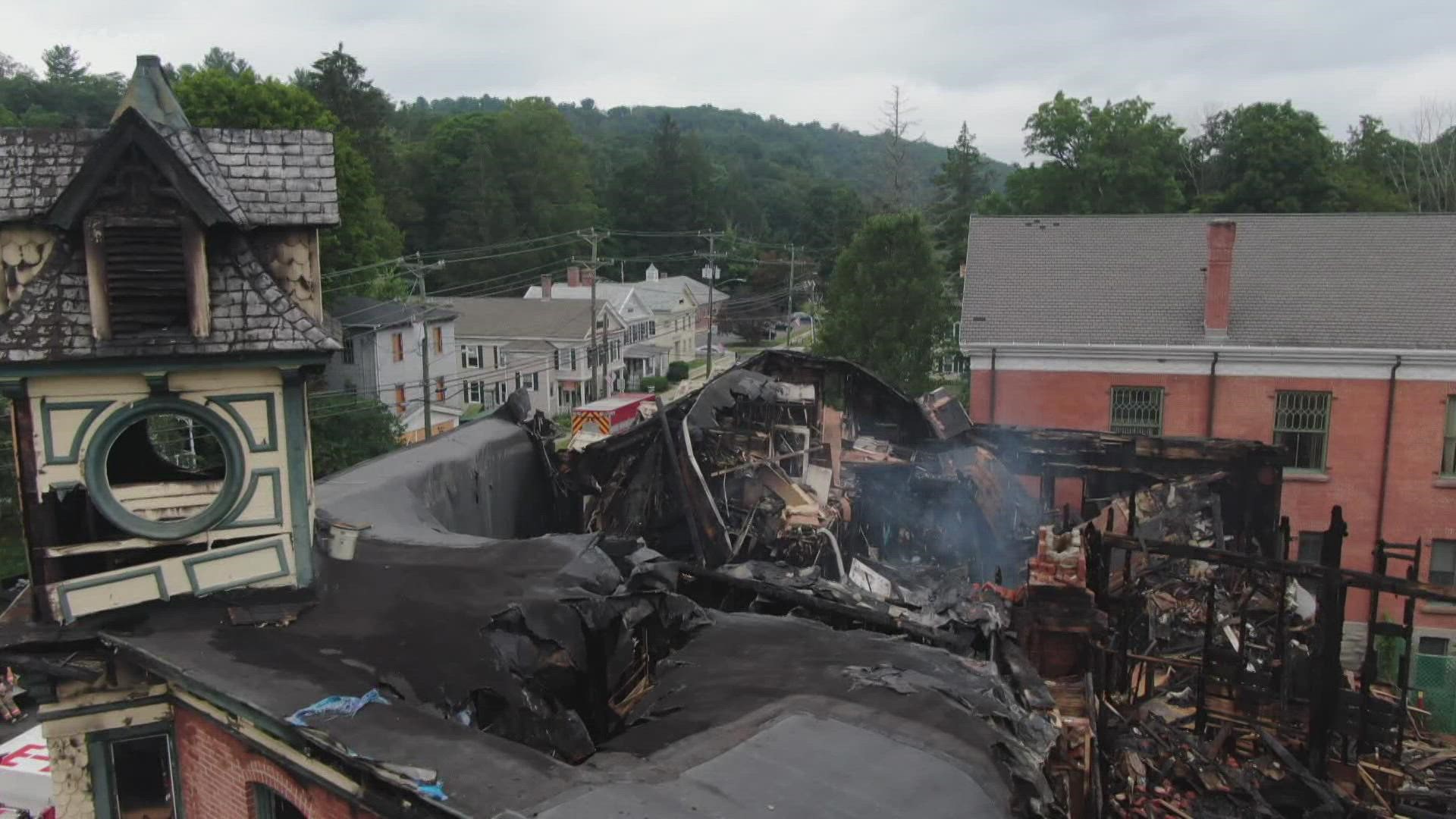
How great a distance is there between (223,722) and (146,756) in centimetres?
167

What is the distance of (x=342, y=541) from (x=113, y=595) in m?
2.11

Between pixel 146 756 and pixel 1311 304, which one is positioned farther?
pixel 1311 304

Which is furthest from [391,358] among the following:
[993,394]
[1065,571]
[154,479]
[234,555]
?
[1065,571]

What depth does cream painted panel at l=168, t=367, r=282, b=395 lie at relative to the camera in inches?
352

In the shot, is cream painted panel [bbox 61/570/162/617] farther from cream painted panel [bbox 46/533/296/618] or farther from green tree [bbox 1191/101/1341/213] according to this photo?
green tree [bbox 1191/101/1341/213]

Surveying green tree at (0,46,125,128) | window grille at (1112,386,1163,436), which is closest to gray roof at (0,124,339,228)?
window grille at (1112,386,1163,436)

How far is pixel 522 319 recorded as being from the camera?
50031mm

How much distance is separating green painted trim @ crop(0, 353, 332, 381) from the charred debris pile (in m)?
3.47

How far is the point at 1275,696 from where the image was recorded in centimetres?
1388

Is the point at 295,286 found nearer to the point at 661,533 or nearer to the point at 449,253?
the point at 661,533

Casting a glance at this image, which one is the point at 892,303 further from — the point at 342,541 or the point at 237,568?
the point at 237,568

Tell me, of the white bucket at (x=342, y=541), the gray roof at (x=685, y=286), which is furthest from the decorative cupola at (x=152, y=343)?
the gray roof at (x=685, y=286)

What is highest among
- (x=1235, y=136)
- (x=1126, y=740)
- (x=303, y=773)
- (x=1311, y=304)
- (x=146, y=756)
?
(x=1235, y=136)

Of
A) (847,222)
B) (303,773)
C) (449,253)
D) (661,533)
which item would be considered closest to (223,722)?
(303,773)
